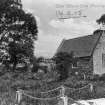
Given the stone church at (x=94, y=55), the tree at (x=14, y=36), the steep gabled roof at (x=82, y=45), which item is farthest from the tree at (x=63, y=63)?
the tree at (x=14, y=36)

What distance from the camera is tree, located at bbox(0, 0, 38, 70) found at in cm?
3606

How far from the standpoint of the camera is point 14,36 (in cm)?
3669

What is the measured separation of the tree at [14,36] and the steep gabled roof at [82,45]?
5977 mm

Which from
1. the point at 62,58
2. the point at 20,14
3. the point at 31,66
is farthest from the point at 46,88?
the point at 20,14

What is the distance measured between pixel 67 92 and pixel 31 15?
77.8 feet

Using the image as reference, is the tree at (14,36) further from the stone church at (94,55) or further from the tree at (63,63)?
the tree at (63,63)

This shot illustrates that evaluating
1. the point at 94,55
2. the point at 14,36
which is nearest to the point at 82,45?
the point at 94,55

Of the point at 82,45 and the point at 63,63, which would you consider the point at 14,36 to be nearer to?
the point at 82,45

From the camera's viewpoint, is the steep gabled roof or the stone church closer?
the stone church

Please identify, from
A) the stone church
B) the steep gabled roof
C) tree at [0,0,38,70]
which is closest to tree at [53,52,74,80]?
the stone church

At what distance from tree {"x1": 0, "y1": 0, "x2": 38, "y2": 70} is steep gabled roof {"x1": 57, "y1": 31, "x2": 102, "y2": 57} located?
5977 mm

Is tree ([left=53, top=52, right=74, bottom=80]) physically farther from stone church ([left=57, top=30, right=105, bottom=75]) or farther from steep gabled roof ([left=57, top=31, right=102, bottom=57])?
steep gabled roof ([left=57, top=31, right=102, bottom=57])

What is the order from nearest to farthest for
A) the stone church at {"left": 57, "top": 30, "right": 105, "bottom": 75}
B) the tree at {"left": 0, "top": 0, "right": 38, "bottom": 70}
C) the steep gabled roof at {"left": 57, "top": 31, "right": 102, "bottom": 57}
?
1. the stone church at {"left": 57, "top": 30, "right": 105, "bottom": 75}
2. the steep gabled roof at {"left": 57, "top": 31, "right": 102, "bottom": 57}
3. the tree at {"left": 0, "top": 0, "right": 38, "bottom": 70}

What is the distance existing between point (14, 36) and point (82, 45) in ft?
32.2
